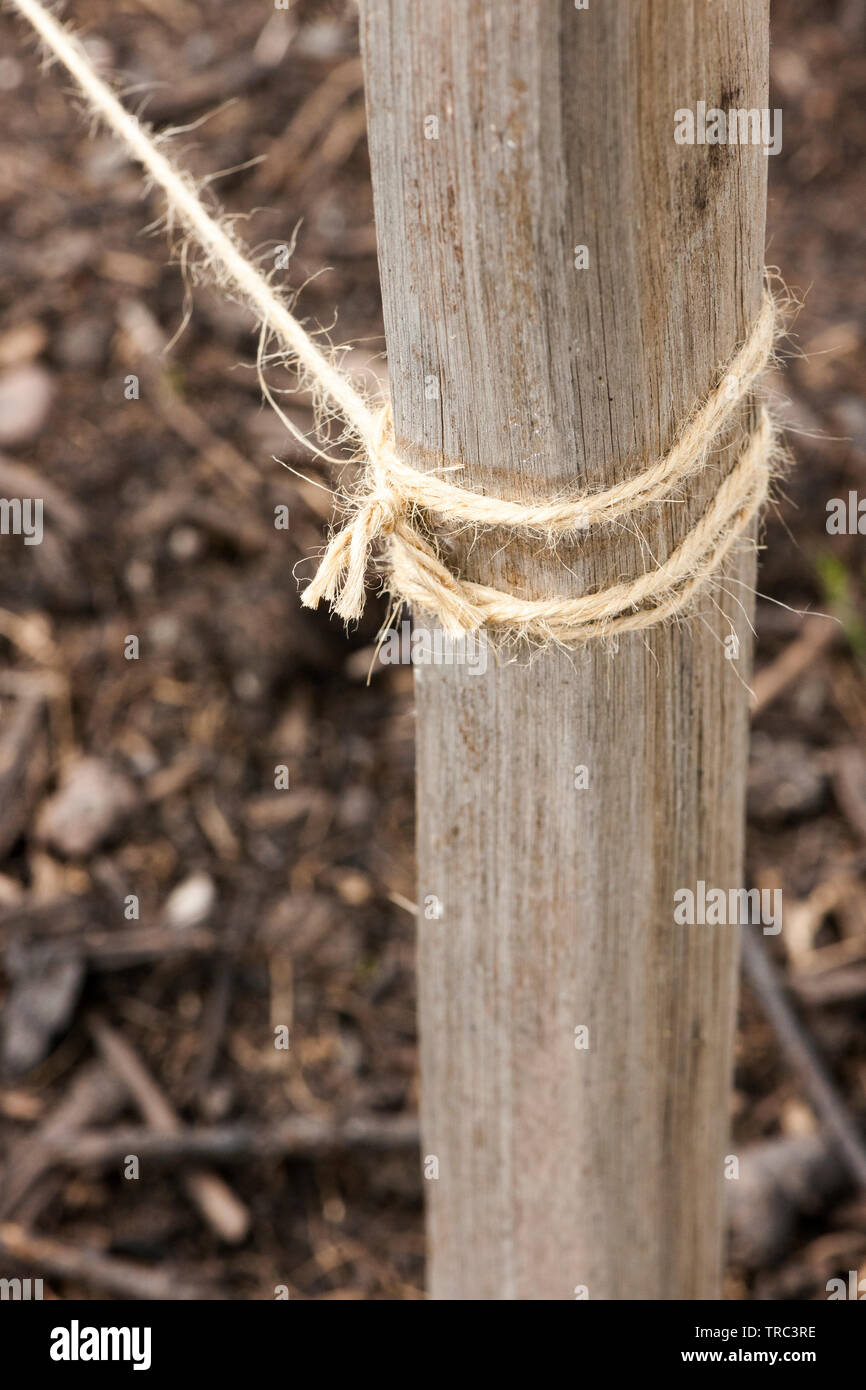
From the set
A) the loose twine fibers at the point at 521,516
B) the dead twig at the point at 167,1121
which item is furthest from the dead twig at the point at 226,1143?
the loose twine fibers at the point at 521,516

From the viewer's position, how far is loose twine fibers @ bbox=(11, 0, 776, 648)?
66 centimetres

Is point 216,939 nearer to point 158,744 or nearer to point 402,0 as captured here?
point 158,744

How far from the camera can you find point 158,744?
1.86 m

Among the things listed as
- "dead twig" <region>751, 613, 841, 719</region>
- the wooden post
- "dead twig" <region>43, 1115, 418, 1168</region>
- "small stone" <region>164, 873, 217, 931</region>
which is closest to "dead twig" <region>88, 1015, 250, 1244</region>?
"dead twig" <region>43, 1115, 418, 1168</region>

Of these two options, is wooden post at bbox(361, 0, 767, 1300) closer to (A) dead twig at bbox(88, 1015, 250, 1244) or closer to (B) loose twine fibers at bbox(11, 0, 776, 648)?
(B) loose twine fibers at bbox(11, 0, 776, 648)

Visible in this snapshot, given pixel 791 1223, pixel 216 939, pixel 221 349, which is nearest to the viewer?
pixel 791 1223

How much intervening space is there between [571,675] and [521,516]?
0.38ft

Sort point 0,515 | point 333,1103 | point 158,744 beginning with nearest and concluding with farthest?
point 333,1103 → point 158,744 → point 0,515

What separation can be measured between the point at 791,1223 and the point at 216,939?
2.68 ft

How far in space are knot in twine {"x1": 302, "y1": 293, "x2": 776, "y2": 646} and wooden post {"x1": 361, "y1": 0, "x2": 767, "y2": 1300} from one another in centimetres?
1

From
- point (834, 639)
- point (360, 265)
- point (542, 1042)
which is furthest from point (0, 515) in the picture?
point (542, 1042)

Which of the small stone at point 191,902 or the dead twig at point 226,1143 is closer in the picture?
the dead twig at point 226,1143

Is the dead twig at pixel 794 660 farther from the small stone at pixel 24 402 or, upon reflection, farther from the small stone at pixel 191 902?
the small stone at pixel 24 402

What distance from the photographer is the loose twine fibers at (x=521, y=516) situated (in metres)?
0.66
